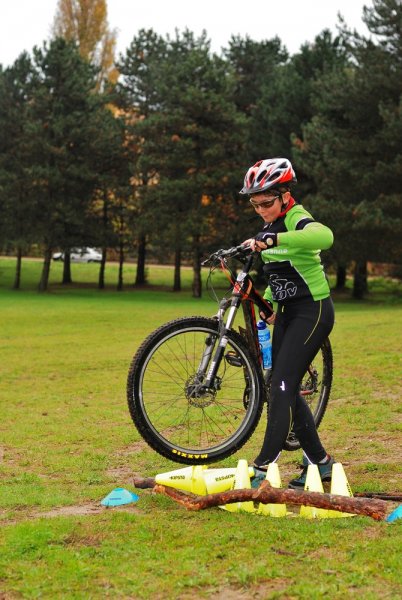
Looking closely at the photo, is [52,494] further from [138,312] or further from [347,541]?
[138,312]

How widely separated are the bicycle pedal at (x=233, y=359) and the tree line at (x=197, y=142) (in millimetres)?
29516

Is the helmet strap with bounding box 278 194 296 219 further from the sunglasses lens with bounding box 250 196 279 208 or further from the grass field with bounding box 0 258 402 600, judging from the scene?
the grass field with bounding box 0 258 402 600

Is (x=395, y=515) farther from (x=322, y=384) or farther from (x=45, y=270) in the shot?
(x=45, y=270)

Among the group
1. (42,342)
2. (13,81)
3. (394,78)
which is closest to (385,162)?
(394,78)

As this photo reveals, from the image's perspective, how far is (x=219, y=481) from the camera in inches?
224

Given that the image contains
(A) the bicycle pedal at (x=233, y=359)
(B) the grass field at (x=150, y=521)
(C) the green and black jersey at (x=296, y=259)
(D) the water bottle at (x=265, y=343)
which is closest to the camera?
(B) the grass field at (x=150, y=521)

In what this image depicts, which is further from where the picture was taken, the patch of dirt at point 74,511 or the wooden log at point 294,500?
the patch of dirt at point 74,511

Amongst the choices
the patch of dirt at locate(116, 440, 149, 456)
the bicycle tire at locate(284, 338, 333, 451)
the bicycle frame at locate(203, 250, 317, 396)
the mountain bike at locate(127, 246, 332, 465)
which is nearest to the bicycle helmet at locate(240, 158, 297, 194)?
the mountain bike at locate(127, 246, 332, 465)

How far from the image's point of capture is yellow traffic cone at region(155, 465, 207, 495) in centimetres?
566

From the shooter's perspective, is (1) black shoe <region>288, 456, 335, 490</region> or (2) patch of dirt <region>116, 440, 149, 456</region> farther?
(2) patch of dirt <region>116, 440, 149, 456</region>

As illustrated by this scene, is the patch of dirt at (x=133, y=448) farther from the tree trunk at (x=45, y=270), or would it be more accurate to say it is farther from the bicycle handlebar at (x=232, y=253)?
the tree trunk at (x=45, y=270)

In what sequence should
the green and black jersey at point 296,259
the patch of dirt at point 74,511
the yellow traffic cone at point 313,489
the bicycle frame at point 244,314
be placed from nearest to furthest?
the yellow traffic cone at point 313,489
the patch of dirt at point 74,511
the green and black jersey at point 296,259
the bicycle frame at point 244,314

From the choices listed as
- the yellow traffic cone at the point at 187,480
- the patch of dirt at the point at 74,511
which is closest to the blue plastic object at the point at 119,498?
the patch of dirt at the point at 74,511

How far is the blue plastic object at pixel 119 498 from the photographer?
5438mm
